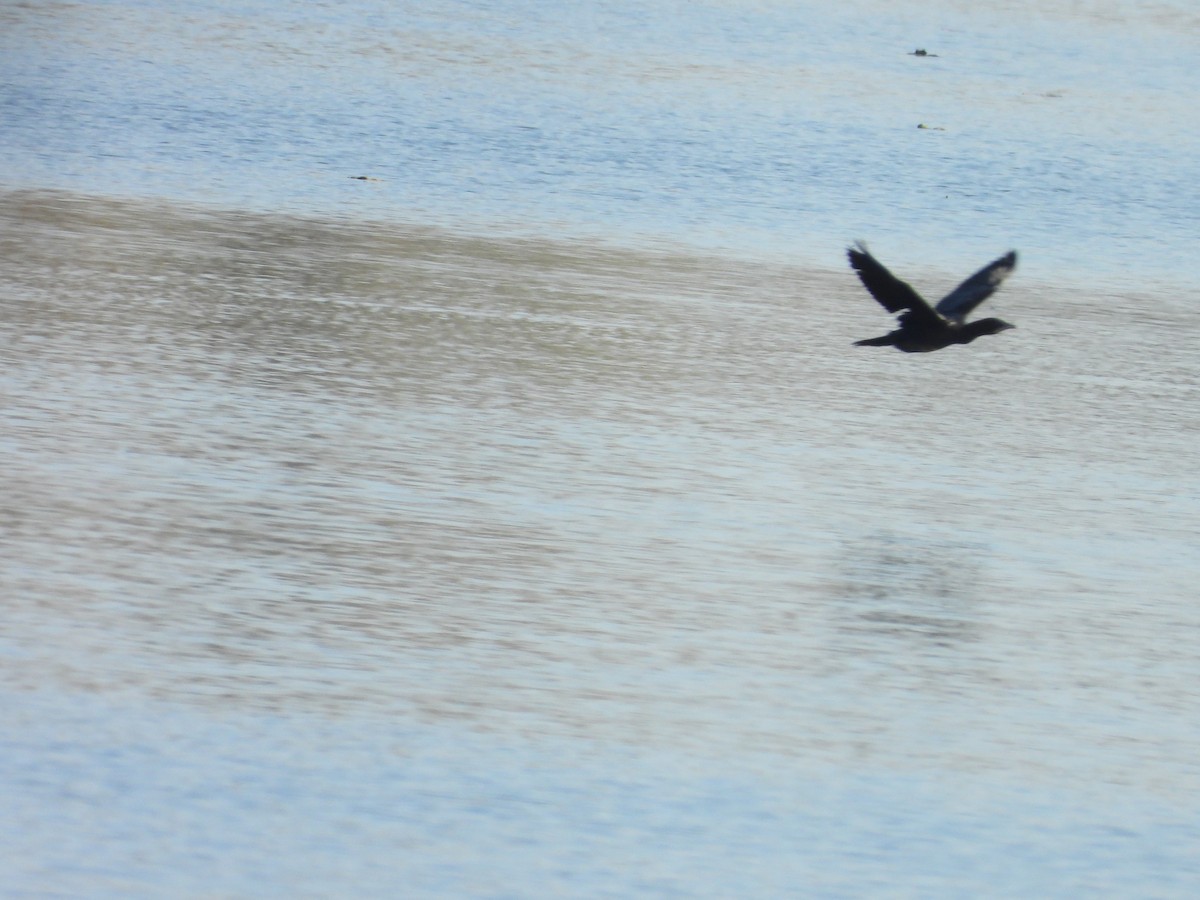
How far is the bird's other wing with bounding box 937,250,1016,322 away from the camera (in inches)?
312

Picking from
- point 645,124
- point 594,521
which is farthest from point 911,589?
point 645,124

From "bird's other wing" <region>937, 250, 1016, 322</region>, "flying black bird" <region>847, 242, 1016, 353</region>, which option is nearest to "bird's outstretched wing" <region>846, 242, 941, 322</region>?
"flying black bird" <region>847, 242, 1016, 353</region>

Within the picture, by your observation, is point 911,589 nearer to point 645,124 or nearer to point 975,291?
point 975,291

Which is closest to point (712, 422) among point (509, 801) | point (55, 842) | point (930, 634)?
point (930, 634)

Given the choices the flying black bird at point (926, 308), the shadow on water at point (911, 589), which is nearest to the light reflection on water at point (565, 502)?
the shadow on water at point (911, 589)

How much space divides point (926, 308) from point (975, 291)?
0.70 metres

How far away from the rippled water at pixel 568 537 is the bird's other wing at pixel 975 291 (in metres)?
0.57

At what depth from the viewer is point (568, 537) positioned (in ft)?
21.0

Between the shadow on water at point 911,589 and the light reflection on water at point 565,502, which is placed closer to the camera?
the light reflection on water at point 565,502

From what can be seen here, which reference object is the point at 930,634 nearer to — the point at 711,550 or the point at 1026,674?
the point at 1026,674

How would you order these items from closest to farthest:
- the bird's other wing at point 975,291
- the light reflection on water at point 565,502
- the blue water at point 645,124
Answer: the light reflection on water at point 565,502, the bird's other wing at point 975,291, the blue water at point 645,124

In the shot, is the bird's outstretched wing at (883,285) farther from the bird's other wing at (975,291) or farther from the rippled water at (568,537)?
the rippled water at (568,537)

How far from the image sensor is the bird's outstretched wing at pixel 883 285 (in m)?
7.03

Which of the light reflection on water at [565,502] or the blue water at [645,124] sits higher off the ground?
the blue water at [645,124]
